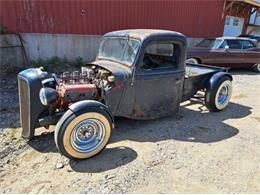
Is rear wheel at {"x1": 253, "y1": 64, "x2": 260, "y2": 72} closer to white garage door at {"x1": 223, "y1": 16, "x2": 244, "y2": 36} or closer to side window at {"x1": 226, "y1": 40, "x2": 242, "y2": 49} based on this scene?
side window at {"x1": 226, "y1": 40, "x2": 242, "y2": 49}

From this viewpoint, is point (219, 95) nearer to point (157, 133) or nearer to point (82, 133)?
point (157, 133)

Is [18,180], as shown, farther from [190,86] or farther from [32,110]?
[190,86]

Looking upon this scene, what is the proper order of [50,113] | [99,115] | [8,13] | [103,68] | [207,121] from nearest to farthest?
[99,115] → [50,113] → [103,68] → [207,121] → [8,13]

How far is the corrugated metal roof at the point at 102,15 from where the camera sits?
→ 7988mm

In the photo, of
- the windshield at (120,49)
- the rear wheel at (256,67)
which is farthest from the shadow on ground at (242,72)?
the windshield at (120,49)

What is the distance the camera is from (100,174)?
3.04m

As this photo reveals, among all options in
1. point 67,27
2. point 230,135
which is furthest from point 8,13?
point 230,135

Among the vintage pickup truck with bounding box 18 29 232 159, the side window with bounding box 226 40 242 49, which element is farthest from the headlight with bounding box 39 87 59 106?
the side window with bounding box 226 40 242 49

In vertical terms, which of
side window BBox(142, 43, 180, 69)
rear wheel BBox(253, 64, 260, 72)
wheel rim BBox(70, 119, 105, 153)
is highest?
side window BBox(142, 43, 180, 69)

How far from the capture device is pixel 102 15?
9.40 meters

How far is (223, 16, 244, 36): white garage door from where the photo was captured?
50.0 feet

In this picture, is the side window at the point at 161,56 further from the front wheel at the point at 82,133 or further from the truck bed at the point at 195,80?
the front wheel at the point at 82,133

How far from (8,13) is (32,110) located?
581 centimetres

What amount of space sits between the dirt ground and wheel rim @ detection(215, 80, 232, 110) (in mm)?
457
